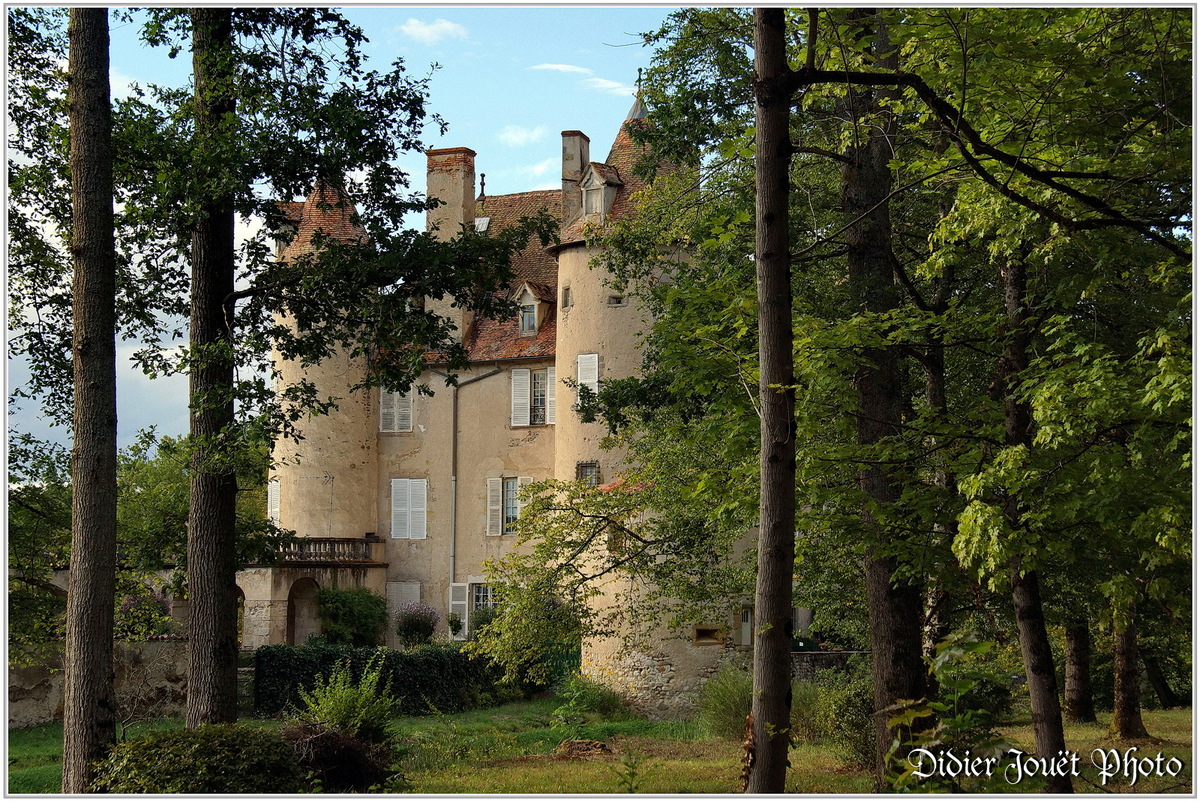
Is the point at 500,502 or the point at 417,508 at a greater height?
the point at 500,502

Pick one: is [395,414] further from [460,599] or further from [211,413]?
[211,413]

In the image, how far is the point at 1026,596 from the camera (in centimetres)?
1091

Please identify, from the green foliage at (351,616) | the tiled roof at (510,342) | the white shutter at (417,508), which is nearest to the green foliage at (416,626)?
the green foliage at (351,616)

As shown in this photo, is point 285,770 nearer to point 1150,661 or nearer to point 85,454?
point 85,454

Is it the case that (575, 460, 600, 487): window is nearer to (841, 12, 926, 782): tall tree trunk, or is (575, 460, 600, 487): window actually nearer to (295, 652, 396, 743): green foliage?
(295, 652, 396, 743): green foliage

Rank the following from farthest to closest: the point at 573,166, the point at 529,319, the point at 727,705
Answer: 1. the point at 573,166
2. the point at 529,319
3. the point at 727,705

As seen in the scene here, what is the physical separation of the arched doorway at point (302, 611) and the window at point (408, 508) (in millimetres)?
3646

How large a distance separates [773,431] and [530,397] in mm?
27449

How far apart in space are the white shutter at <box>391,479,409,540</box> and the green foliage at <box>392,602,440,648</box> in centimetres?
259

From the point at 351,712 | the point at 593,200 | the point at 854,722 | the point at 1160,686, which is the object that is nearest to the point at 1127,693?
the point at 854,722

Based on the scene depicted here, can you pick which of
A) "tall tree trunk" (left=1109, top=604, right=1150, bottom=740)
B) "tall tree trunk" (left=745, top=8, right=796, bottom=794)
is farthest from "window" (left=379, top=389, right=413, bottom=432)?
"tall tree trunk" (left=745, top=8, right=796, bottom=794)

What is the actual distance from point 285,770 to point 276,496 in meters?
25.1

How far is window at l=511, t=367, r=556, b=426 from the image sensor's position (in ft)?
109

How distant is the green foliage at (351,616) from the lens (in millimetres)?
30109
